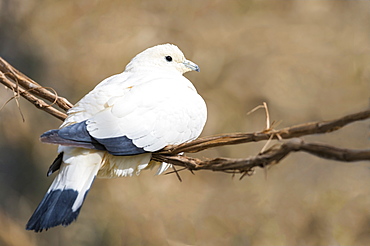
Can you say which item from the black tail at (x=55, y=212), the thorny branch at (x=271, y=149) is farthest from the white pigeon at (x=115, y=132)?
the thorny branch at (x=271, y=149)

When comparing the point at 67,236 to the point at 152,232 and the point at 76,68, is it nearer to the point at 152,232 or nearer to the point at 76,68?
the point at 152,232

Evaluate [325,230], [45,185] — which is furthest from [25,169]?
[325,230]

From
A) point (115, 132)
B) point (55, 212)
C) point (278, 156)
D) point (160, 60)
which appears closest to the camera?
point (278, 156)

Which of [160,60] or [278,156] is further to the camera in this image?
[160,60]

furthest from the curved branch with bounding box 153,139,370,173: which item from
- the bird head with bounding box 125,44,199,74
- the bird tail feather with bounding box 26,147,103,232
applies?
the bird head with bounding box 125,44,199,74

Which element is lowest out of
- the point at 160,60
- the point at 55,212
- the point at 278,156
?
the point at 55,212

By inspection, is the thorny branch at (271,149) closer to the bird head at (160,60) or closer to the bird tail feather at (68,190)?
the bird tail feather at (68,190)

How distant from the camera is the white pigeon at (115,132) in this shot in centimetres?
169

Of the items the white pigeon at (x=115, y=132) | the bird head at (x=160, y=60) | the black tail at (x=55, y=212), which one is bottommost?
the black tail at (x=55, y=212)

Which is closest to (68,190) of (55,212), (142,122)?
(55,212)

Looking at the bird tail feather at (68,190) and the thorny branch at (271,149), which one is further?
the bird tail feather at (68,190)

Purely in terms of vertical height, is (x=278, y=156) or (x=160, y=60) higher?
(x=160, y=60)

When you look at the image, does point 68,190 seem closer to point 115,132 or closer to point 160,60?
point 115,132

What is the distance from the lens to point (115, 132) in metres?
1.81
